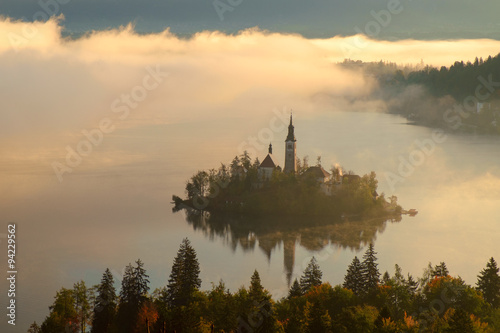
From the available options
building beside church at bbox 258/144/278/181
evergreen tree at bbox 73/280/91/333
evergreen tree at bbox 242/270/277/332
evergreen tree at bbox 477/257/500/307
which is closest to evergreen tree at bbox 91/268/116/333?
evergreen tree at bbox 73/280/91/333

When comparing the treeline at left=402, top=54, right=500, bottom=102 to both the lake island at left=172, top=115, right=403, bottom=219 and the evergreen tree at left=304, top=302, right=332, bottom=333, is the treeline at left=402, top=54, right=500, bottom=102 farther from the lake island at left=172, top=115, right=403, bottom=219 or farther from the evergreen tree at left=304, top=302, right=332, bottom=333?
the evergreen tree at left=304, top=302, right=332, bottom=333

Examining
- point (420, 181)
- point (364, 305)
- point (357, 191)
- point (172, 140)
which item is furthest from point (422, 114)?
point (364, 305)

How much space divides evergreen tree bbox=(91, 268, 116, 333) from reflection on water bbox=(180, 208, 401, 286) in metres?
14.5

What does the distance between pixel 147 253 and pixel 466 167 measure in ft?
122

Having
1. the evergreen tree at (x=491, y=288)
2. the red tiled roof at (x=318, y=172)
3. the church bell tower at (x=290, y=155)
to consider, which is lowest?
the evergreen tree at (x=491, y=288)

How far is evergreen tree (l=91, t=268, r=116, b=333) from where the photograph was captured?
1030 inches

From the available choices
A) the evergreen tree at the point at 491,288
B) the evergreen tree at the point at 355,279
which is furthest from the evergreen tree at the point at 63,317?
the evergreen tree at the point at 491,288

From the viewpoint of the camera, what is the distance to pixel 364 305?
26672 mm

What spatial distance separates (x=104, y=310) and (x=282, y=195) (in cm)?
2731

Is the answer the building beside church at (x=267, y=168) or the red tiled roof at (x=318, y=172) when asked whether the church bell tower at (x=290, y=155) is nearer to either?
the building beside church at (x=267, y=168)

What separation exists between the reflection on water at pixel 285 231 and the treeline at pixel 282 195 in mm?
1241

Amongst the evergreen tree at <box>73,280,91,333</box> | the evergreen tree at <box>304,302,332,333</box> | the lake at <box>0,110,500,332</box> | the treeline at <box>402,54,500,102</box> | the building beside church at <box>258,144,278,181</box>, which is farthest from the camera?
the treeline at <box>402,54,500,102</box>

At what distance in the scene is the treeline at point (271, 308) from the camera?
24.5 m

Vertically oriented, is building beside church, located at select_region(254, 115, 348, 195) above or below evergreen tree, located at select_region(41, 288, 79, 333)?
above
